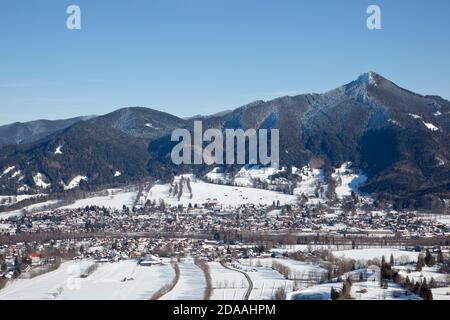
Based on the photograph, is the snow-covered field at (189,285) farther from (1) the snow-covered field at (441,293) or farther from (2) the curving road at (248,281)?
(1) the snow-covered field at (441,293)

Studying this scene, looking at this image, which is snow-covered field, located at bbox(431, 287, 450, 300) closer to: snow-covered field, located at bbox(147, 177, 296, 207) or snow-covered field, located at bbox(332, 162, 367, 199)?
snow-covered field, located at bbox(147, 177, 296, 207)

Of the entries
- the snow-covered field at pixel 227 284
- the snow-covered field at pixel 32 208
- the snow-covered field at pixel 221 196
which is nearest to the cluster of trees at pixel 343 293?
the snow-covered field at pixel 227 284

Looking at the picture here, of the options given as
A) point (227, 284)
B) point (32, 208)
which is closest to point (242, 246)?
point (227, 284)

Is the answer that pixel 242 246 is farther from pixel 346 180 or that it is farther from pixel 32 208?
pixel 346 180

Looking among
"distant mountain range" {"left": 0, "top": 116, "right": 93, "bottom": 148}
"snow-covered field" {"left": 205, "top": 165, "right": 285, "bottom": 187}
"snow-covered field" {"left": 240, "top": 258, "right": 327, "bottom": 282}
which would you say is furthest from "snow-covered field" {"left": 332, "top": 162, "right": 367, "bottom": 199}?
"distant mountain range" {"left": 0, "top": 116, "right": 93, "bottom": 148}

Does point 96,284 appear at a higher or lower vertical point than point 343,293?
lower
